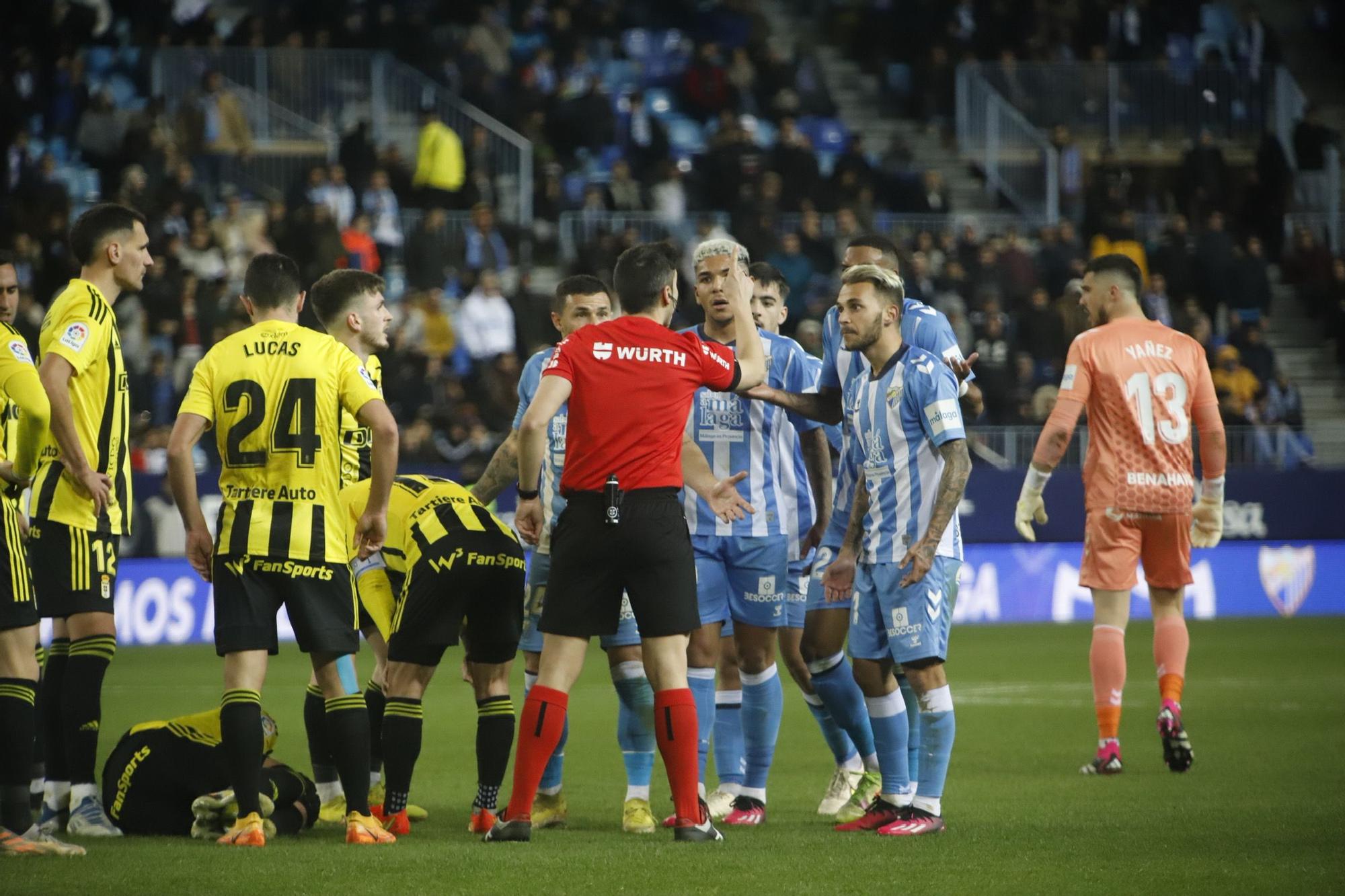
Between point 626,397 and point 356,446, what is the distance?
5.89 ft

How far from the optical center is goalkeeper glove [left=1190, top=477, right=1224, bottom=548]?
9055mm

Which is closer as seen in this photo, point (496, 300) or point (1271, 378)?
point (496, 300)

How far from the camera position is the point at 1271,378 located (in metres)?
21.6

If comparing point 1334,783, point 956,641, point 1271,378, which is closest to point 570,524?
point 1334,783

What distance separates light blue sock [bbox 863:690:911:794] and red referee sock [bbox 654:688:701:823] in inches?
37.1

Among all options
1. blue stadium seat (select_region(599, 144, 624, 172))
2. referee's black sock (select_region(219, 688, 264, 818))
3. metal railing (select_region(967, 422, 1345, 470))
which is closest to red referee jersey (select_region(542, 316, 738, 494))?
referee's black sock (select_region(219, 688, 264, 818))

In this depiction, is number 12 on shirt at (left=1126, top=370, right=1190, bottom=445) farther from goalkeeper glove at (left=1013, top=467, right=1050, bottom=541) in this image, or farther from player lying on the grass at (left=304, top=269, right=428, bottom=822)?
player lying on the grass at (left=304, top=269, right=428, bottom=822)

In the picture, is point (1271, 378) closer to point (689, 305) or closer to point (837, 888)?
point (689, 305)

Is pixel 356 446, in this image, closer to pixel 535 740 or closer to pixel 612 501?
pixel 612 501

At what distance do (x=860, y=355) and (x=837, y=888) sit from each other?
8.80 feet

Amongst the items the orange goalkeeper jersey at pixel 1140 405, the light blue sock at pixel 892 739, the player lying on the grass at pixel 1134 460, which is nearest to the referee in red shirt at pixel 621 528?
the light blue sock at pixel 892 739

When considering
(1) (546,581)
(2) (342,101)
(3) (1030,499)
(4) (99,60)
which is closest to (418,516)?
(1) (546,581)

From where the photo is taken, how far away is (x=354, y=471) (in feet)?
25.3

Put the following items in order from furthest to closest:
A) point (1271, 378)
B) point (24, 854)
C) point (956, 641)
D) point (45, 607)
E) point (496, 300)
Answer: point (1271, 378)
point (496, 300)
point (956, 641)
point (45, 607)
point (24, 854)
